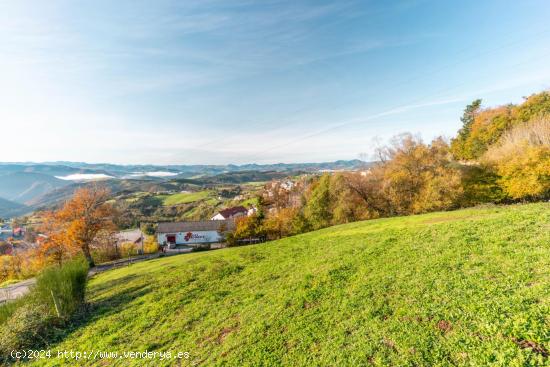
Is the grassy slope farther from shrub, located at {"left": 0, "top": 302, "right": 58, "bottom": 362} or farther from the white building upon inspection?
the white building

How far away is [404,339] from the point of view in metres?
5.48

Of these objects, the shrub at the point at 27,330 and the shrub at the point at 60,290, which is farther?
the shrub at the point at 60,290

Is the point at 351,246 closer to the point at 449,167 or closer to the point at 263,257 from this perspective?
the point at 263,257

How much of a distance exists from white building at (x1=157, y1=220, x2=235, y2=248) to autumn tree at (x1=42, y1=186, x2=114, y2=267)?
3365cm

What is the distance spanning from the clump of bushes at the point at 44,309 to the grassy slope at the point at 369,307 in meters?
1.47

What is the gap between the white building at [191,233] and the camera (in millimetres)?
67125

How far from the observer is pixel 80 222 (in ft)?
104

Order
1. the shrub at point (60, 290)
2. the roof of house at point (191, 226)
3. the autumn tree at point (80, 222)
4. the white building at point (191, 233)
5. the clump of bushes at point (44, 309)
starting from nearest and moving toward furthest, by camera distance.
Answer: the clump of bushes at point (44, 309), the shrub at point (60, 290), the autumn tree at point (80, 222), the white building at point (191, 233), the roof of house at point (191, 226)

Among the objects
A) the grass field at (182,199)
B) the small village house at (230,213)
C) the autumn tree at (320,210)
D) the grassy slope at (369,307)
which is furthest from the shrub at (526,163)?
the grass field at (182,199)

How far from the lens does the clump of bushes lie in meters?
10.2

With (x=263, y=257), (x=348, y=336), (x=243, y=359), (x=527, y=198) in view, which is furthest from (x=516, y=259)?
(x=527, y=198)

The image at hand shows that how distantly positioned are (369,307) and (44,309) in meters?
16.0

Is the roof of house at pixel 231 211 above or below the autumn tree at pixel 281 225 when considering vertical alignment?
below

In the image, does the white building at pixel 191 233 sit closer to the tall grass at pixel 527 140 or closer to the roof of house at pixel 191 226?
the roof of house at pixel 191 226
